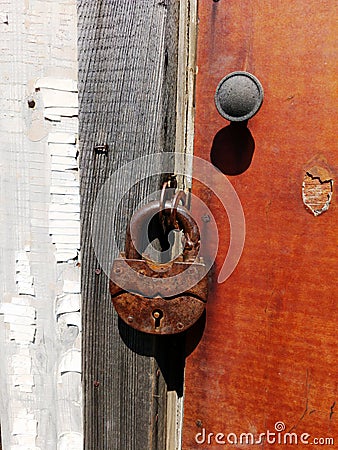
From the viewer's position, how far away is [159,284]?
2.70 feet

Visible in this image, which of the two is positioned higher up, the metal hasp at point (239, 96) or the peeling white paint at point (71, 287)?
the metal hasp at point (239, 96)

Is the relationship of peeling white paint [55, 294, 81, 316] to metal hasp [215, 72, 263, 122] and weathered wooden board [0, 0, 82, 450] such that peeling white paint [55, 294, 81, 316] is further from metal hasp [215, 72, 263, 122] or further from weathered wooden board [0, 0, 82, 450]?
metal hasp [215, 72, 263, 122]

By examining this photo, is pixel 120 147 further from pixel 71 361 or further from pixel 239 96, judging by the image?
pixel 71 361

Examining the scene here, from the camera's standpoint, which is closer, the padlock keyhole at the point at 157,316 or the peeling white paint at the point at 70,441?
the padlock keyhole at the point at 157,316

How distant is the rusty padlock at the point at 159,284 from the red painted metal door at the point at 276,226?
0.12 meters

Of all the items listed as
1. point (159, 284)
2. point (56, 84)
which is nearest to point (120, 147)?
point (56, 84)

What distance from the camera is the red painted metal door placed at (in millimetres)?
846

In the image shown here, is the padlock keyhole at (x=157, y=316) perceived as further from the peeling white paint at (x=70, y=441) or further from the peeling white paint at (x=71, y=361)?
the peeling white paint at (x=70, y=441)

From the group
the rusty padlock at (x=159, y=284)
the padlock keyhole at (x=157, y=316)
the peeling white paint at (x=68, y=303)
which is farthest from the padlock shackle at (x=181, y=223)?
the peeling white paint at (x=68, y=303)

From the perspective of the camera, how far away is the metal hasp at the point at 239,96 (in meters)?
0.80

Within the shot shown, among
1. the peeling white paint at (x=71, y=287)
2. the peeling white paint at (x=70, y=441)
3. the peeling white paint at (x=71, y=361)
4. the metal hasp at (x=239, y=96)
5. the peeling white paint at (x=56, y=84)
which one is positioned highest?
the peeling white paint at (x=56, y=84)

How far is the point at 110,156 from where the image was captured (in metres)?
0.91

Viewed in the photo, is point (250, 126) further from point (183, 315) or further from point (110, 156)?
point (183, 315)

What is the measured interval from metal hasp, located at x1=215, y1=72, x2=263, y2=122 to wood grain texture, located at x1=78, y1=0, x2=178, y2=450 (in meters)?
0.14
